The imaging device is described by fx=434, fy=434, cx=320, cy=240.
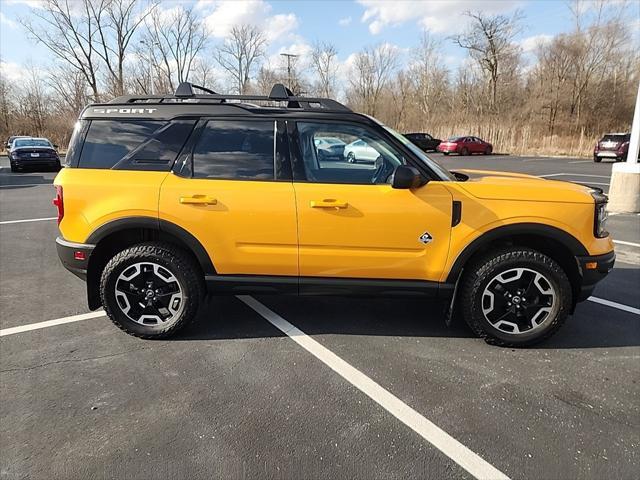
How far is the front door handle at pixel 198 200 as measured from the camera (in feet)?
10.9

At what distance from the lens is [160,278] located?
3.53 metres

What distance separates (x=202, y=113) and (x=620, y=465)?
353 cm

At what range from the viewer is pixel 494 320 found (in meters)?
3.48

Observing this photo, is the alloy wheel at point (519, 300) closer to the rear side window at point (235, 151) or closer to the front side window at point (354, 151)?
the front side window at point (354, 151)

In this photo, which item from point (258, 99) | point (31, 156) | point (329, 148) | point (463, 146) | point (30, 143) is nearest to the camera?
point (258, 99)

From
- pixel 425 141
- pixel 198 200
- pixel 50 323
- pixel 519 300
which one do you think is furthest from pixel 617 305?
pixel 425 141

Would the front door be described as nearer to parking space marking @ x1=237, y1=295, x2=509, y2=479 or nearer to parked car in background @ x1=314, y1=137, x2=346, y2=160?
parked car in background @ x1=314, y1=137, x2=346, y2=160

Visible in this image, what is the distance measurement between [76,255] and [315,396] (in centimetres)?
224

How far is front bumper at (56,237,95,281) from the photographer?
3484 millimetres

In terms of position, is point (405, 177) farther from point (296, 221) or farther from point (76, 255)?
point (76, 255)

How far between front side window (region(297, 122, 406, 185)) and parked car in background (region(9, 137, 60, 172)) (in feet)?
62.5

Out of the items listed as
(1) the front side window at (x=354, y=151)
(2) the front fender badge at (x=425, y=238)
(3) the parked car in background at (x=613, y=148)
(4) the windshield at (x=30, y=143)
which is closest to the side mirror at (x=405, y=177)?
(1) the front side window at (x=354, y=151)

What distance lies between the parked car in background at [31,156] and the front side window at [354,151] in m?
19.1

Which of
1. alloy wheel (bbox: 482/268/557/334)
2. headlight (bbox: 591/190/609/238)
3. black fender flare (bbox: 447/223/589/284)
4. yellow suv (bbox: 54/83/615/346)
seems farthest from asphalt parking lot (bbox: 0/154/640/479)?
headlight (bbox: 591/190/609/238)
